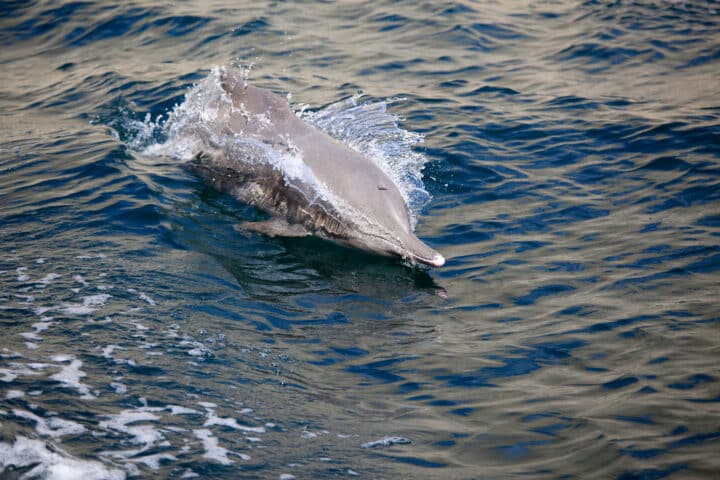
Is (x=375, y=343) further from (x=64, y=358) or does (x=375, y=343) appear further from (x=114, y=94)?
(x=114, y=94)

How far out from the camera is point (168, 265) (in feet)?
23.0

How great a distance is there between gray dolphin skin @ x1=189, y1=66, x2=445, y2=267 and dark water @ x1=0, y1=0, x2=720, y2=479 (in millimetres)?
237

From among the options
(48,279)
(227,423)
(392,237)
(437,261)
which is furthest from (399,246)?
(48,279)

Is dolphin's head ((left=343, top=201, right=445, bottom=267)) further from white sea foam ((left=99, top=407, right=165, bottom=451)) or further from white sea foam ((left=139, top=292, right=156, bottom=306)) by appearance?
white sea foam ((left=99, top=407, right=165, bottom=451))

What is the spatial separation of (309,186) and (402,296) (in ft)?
5.63

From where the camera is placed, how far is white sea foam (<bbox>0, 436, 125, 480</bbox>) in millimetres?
4109

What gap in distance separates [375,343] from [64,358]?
2447 mm

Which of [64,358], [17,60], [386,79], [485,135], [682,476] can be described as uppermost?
[17,60]

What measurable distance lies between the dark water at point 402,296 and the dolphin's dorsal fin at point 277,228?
0.15 meters

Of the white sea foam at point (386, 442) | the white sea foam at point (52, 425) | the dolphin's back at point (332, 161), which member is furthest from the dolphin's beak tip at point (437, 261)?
the white sea foam at point (52, 425)

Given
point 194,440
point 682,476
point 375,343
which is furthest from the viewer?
point 375,343

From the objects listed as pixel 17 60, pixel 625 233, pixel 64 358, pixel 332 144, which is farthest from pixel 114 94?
pixel 625 233

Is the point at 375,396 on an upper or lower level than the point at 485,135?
lower

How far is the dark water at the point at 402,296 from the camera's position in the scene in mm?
4621
